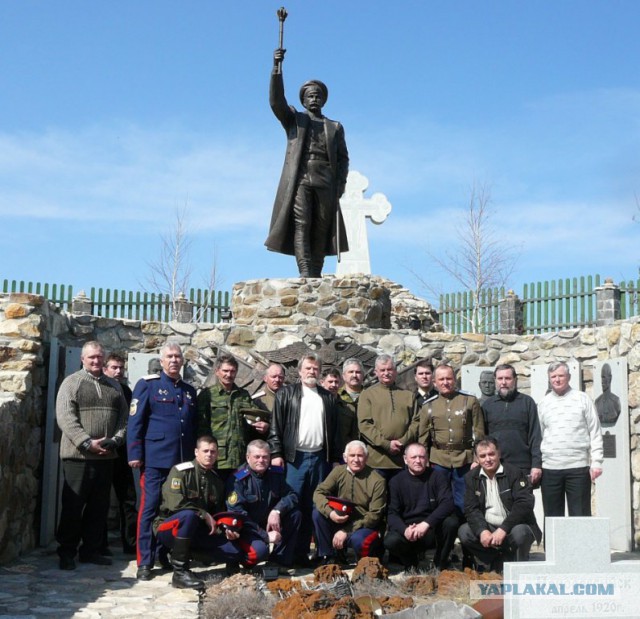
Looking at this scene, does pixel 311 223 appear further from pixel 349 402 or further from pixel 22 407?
pixel 22 407

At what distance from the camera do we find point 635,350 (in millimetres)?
7613

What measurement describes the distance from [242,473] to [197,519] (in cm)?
48

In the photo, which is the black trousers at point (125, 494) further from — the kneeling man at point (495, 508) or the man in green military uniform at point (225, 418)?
the kneeling man at point (495, 508)

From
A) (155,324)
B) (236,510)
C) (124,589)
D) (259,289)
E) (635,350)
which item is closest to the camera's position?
(124,589)

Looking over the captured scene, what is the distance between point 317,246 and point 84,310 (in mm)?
6055

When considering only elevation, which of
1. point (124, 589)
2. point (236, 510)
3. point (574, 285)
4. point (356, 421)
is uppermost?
point (574, 285)

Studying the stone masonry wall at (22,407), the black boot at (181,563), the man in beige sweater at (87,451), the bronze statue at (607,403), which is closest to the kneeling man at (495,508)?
the black boot at (181,563)

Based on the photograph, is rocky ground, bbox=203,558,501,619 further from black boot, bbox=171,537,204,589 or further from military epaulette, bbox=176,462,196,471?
military epaulette, bbox=176,462,196,471

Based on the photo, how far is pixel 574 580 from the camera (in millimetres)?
4402

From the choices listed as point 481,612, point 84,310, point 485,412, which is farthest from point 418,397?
point 84,310

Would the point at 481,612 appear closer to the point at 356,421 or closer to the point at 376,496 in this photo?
the point at 376,496

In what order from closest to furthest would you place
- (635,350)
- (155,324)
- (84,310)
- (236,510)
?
(236,510), (635,350), (155,324), (84,310)

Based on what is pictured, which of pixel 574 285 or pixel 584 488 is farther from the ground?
pixel 574 285

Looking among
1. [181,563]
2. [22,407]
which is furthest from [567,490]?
[22,407]
